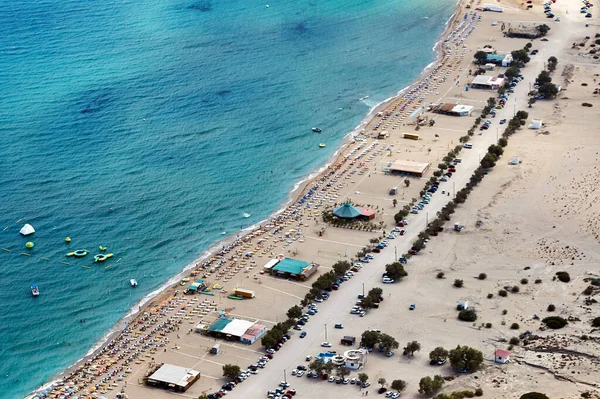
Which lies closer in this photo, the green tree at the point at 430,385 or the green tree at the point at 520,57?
the green tree at the point at 430,385

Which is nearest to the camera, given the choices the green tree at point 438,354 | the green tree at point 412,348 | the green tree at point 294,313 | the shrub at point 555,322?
the green tree at point 438,354

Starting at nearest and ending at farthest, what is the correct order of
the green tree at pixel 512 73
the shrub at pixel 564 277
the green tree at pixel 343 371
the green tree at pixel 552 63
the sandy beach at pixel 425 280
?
the green tree at pixel 343 371 → the sandy beach at pixel 425 280 → the shrub at pixel 564 277 → the green tree at pixel 512 73 → the green tree at pixel 552 63

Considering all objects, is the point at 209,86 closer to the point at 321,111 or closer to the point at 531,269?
the point at 321,111

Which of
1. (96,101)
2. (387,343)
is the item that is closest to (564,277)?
(387,343)

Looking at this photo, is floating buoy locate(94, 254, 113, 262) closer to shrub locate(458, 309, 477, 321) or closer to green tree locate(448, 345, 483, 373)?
shrub locate(458, 309, 477, 321)

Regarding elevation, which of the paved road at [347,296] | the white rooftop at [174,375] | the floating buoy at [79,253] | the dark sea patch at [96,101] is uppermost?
the dark sea patch at [96,101]

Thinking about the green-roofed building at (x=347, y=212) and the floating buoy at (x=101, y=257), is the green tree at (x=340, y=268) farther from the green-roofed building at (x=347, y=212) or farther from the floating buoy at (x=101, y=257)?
the floating buoy at (x=101, y=257)

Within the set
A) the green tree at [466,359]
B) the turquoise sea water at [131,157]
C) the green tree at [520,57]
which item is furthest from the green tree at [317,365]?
the green tree at [520,57]
